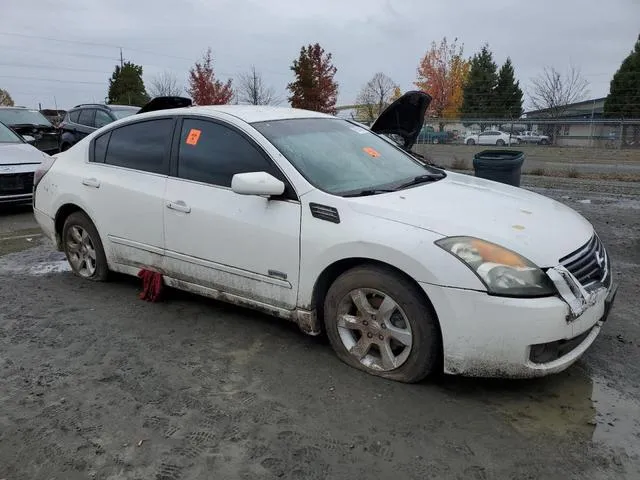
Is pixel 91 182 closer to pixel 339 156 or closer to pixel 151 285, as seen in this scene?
pixel 151 285

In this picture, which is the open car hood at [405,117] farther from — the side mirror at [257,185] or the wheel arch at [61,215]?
the side mirror at [257,185]

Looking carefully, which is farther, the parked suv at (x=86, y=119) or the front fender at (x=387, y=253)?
the parked suv at (x=86, y=119)

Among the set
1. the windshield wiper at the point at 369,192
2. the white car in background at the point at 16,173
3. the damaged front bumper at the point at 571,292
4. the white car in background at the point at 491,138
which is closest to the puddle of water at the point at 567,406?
the damaged front bumper at the point at 571,292

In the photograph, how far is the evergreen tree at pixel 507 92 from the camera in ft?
169

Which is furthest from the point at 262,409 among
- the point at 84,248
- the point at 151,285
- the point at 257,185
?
the point at 84,248

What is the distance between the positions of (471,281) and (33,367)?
2757 mm

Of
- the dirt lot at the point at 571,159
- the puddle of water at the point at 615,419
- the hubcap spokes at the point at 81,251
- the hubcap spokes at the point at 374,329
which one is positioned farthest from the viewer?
the dirt lot at the point at 571,159

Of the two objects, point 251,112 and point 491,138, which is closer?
point 251,112

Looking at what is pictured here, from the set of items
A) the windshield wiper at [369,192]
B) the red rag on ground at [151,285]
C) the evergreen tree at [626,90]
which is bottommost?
the red rag on ground at [151,285]

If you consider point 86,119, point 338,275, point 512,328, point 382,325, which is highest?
point 86,119

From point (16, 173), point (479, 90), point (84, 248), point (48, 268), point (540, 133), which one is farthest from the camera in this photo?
point (479, 90)

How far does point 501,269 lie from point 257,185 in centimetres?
155

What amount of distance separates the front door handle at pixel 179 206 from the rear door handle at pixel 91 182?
0.98 meters

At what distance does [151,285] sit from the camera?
4668 millimetres
